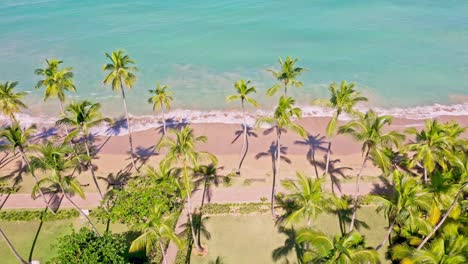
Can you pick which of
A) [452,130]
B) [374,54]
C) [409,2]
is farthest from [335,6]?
[452,130]

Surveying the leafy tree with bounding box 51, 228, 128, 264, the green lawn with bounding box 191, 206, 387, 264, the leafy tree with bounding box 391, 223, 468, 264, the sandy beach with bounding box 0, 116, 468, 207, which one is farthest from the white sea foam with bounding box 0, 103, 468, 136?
the leafy tree with bounding box 391, 223, 468, 264

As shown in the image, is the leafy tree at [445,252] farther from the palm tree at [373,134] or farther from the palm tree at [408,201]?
the palm tree at [373,134]

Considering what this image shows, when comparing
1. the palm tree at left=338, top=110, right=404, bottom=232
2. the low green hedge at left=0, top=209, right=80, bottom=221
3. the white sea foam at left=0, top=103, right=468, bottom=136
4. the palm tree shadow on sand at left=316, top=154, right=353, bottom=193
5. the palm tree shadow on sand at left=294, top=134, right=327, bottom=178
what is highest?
the palm tree at left=338, top=110, right=404, bottom=232

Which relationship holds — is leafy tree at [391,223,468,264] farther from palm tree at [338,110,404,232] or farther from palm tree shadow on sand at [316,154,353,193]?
palm tree shadow on sand at [316,154,353,193]

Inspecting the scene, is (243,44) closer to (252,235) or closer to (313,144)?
(313,144)

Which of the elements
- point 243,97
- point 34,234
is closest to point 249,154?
point 243,97

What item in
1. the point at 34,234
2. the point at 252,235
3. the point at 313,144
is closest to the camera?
the point at 252,235
